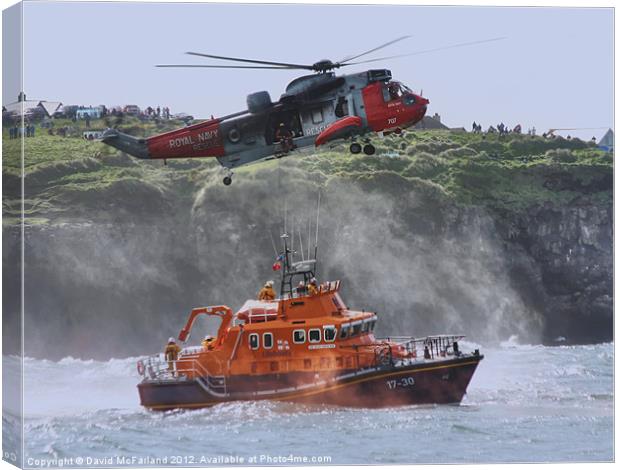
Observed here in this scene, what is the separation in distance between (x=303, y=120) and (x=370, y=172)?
3575 millimetres

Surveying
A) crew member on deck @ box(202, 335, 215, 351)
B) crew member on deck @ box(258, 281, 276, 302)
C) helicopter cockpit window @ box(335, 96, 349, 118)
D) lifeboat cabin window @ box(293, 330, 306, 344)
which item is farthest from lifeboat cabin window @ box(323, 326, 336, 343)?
helicopter cockpit window @ box(335, 96, 349, 118)

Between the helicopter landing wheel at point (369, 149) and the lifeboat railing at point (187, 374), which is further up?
the helicopter landing wheel at point (369, 149)

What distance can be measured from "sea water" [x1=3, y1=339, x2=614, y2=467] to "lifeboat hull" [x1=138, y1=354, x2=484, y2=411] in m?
0.27

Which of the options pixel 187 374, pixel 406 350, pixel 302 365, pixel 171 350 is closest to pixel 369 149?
pixel 406 350

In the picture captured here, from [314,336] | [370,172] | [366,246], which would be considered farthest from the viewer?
[370,172]

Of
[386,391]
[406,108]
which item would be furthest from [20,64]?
[386,391]

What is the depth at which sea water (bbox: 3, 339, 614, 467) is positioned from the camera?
33.3 meters

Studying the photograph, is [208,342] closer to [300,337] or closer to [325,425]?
[300,337]

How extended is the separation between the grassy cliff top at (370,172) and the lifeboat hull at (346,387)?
3883 mm

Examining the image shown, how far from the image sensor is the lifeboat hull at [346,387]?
3612 centimetres

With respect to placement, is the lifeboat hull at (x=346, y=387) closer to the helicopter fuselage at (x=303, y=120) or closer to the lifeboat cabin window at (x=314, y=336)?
the lifeboat cabin window at (x=314, y=336)

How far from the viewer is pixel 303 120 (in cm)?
3506

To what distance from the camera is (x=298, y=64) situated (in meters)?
34.8

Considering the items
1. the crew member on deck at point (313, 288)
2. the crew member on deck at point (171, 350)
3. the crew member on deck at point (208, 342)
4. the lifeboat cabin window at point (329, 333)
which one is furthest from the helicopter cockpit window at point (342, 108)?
the crew member on deck at point (171, 350)
